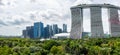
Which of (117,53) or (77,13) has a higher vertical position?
(77,13)

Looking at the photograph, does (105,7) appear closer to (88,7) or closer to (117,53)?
(88,7)

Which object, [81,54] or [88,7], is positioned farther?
[88,7]

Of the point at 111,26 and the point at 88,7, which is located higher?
the point at 88,7

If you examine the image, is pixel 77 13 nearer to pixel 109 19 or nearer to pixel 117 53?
pixel 109 19

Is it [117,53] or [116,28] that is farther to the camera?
[116,28]

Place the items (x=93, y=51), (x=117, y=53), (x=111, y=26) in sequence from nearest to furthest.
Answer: (x=117, y=53) → (x=93, y=51) → (x=111, y=26)

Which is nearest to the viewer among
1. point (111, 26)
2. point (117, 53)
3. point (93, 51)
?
point (117, 53)

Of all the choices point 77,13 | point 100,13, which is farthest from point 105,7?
point 77,13

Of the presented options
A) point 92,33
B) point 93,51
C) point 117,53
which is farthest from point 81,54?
point 92,33
